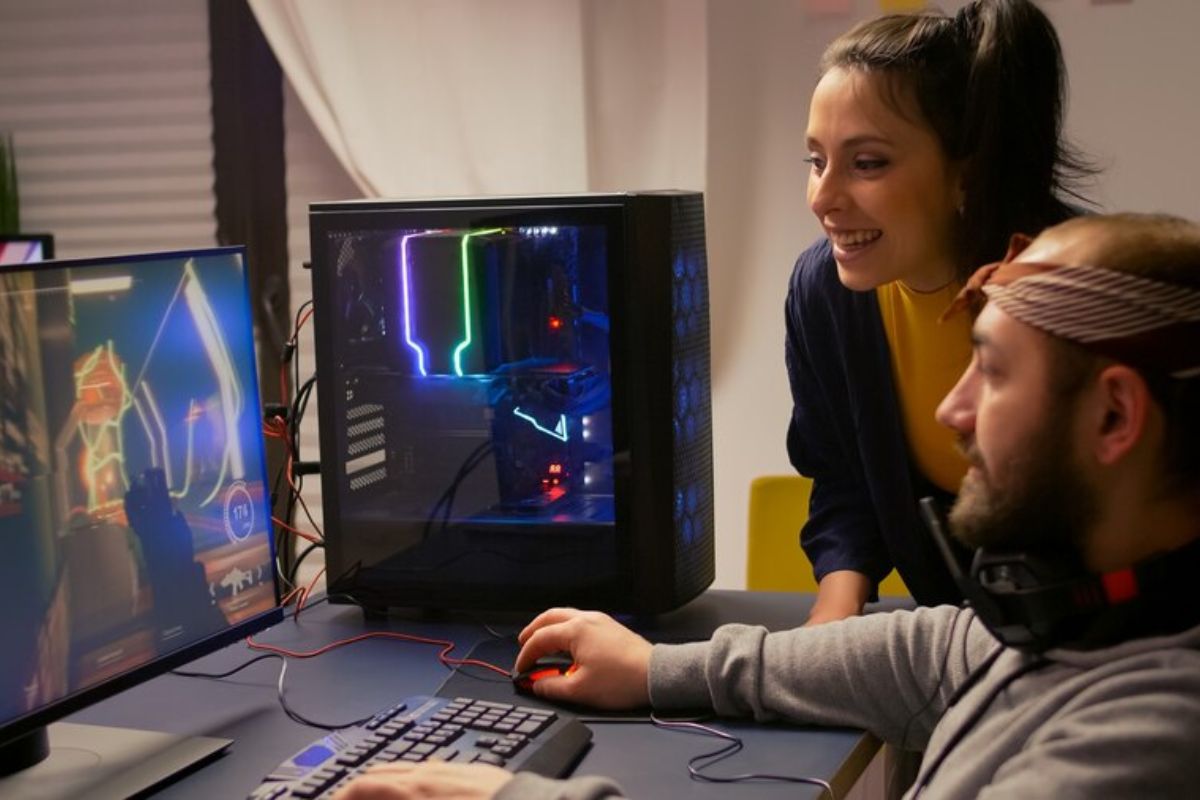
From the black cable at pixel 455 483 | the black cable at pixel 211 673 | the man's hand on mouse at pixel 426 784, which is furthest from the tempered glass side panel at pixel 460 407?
the man's hand on mouse at pixel 426 784

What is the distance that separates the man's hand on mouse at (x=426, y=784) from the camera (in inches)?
44.3

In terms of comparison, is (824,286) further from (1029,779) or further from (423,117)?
(423,117)

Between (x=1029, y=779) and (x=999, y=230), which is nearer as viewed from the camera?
(x=1029, y=779)

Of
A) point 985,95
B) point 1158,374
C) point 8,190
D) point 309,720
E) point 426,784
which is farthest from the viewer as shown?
point 8,190

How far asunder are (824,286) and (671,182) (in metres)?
1.00

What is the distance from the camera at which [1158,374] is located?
39.5 inches

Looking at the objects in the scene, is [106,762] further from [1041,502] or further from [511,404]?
[1041,502]

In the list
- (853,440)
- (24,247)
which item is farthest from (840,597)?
(24,247)

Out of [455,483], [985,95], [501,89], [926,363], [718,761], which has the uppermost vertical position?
[501,89]

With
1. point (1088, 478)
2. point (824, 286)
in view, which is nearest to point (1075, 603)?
point (1088, 478)

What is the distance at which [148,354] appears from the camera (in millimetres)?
1361

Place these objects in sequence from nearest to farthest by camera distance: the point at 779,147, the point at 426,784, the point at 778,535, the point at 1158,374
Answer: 1. the point at 1158,374
2. the point at 426,784
3. the point at 778,535
4. the point at 779,147

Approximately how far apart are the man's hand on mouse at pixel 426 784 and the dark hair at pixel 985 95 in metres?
0.84

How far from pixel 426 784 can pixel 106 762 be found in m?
0.36
